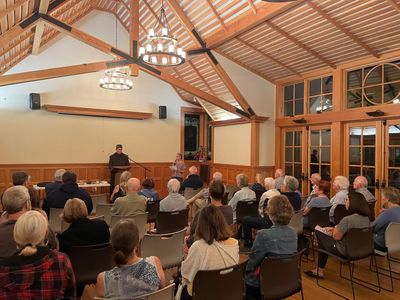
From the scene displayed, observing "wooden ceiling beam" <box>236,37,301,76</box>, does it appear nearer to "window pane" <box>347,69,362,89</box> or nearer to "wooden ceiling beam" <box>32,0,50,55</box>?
"window pane" <box>347,69,362,89</box>

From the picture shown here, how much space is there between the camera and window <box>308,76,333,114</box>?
25.1 ft

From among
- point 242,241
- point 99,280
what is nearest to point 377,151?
point 242,241

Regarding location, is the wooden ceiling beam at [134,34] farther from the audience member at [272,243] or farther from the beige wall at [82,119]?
the audience member at [272,243]

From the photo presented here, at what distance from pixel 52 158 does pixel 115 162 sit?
1.82m

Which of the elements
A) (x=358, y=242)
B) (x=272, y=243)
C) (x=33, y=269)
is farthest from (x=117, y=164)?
(x=33, y=269)

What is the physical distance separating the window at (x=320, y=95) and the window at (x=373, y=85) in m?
0.49

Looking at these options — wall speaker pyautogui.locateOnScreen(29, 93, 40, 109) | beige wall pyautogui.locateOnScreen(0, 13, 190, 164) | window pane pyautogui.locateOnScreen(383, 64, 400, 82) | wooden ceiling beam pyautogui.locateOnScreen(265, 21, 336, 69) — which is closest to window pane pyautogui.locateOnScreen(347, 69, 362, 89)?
wooden ceiling beam pyautogui.locateOnScreen(265, 21, 336, 69)

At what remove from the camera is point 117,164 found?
9406 millimetres

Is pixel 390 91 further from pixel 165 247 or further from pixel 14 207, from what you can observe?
pixel 14 207

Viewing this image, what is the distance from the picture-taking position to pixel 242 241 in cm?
513

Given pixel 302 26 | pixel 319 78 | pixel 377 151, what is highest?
pixel 302 26

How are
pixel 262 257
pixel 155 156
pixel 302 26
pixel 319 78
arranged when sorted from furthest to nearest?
pixel 155 156 → pixel 319 78 → pixel 302 26 → pixel 262 257

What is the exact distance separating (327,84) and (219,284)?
6881 mm

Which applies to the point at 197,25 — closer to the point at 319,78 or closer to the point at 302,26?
the point at 302,26
